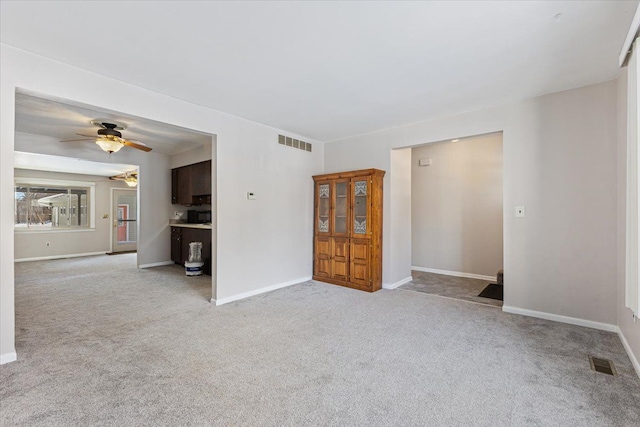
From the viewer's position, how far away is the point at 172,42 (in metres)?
2.28

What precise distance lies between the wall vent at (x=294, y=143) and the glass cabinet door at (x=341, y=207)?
33.5 inches

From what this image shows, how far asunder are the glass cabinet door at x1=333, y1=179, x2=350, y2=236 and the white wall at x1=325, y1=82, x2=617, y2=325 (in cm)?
189

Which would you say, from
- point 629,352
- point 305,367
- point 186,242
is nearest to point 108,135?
point 186,242

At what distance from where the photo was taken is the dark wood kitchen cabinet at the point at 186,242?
5633 millimetres

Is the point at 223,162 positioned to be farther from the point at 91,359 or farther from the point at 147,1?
the point at 91,359

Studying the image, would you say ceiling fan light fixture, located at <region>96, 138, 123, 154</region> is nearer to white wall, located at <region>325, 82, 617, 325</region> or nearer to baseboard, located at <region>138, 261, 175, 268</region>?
baseboard, located at <region>138, 261, 175, 268</region>

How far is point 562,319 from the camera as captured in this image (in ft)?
10.4

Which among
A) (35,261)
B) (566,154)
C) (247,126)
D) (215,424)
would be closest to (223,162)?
(247,126)

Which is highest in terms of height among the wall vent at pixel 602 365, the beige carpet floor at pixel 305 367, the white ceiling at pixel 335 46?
the white ceiling at pixel 335 46

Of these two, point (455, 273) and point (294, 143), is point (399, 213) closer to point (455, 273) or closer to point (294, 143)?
point (455, 273)

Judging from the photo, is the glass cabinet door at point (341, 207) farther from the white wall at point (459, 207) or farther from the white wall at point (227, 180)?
the white wall at point (459, 207)

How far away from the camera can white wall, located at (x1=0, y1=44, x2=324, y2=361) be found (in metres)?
2.31

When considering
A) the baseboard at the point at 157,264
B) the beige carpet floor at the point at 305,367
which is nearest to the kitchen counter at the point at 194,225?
the baseboard at the point at 157,264

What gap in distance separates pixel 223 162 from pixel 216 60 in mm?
1529
